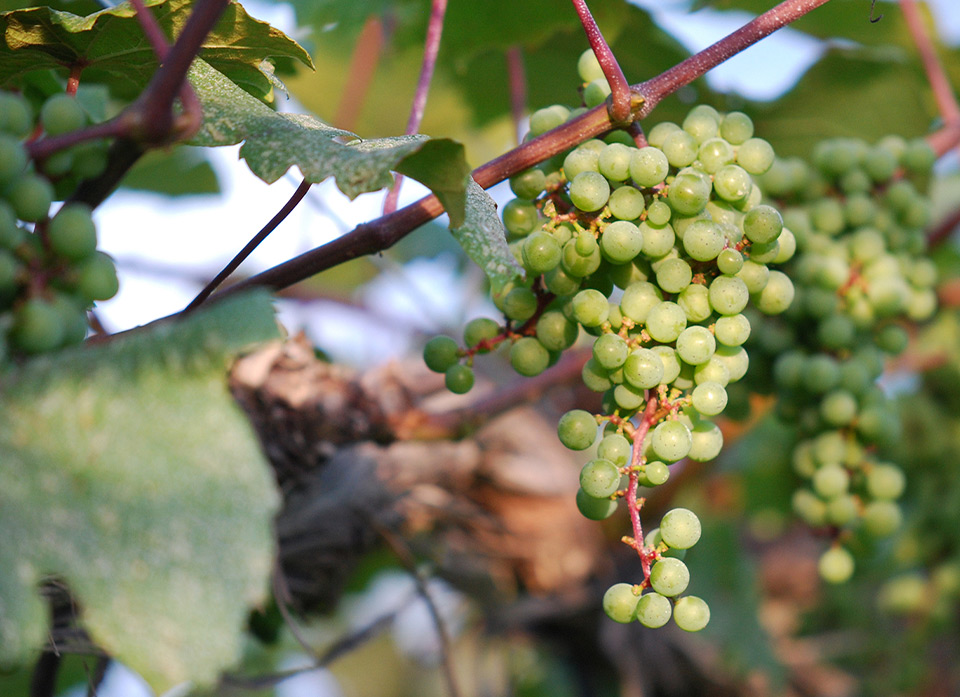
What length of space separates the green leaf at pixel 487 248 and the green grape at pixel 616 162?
0.09m

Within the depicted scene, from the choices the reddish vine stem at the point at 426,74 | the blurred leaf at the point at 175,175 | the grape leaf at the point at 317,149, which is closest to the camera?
the grape leaf at the point at 317,149

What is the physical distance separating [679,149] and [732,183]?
0.05 metres

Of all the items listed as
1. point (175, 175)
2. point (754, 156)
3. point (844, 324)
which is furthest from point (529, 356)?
point (175, 175)

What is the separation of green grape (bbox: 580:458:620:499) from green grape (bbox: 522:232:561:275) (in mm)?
141

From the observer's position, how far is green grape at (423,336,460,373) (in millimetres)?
611

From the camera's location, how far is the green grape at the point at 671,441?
1.59 feet

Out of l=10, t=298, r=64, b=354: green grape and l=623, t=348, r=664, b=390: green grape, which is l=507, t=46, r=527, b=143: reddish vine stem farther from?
l=10, t=298, r=64, b=354: green grape

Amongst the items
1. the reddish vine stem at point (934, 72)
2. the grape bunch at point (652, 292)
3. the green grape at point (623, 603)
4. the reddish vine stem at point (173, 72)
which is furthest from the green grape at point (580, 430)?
the reddish vine stem at point (934, 72)

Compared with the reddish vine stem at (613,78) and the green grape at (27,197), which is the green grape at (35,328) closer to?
the green grape at (27,197)

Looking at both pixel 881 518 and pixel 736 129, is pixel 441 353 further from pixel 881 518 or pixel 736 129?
pixel 881 518

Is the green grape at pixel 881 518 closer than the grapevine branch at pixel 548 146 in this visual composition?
No

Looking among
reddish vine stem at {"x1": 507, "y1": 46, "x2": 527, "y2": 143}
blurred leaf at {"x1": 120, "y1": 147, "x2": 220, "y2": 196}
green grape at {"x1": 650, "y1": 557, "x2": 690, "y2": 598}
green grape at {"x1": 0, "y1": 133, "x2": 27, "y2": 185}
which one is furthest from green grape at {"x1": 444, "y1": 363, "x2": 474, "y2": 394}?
blurred leaf at {"x1": 120, "y1": 147, "x2": 220, "y2": 196}

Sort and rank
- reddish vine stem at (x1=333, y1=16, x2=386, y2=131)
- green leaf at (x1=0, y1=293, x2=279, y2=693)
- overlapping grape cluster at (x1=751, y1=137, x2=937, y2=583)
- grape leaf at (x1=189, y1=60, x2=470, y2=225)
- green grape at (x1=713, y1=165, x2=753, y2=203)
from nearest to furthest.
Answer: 1. green leaf at (x1=0, y1=293, x2=279, y2=693)
2. grape leaf at (x1=189, y1=60, x2=470, y2=225)
3. green grape at (x1=713, y1=165, x2=753, y2=203)
4. overlapping grape cluster at (x1=751, y1=137, x2=937, y2=583)
5. reddish vine stem at (x1=333, y1=16, x2=386, y2=131)

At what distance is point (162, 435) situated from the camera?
13.3 inches
